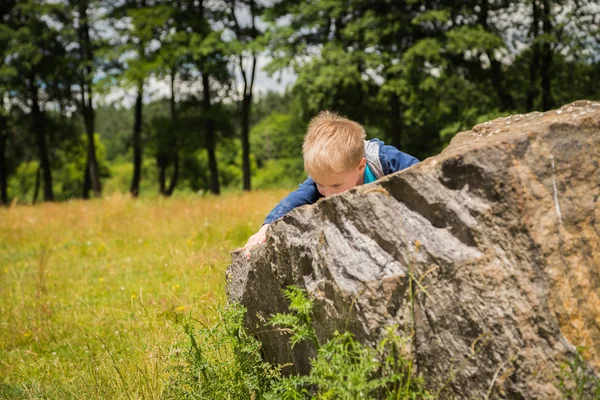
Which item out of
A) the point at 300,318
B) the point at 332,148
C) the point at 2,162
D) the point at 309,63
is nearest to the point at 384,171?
the point at 332,148

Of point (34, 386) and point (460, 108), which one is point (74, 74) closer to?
point (460, 108)

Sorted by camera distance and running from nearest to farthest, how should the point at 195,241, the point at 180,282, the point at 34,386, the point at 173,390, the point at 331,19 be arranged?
the point at 173,390 < the point at 34,386 < the point at 180,282 < the point at 195,241 < the point at 331,19

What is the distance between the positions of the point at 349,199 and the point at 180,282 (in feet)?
12.3

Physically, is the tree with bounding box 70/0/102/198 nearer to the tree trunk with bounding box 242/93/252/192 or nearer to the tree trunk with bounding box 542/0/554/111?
the tree trunk with bounding box 242/93/252/192

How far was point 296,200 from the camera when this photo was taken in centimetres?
313

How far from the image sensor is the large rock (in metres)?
1.91

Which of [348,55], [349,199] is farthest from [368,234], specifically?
[348,55]

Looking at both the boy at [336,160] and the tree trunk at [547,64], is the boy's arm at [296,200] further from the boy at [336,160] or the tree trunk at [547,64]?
the tree trunk at [547,64]

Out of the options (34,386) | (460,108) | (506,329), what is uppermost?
(460,108)

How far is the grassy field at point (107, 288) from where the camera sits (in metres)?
3.29

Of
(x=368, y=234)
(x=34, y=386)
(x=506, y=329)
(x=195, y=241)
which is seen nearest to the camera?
(x=506, y=329)

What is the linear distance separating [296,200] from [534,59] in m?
17.1

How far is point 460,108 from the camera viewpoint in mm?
17609

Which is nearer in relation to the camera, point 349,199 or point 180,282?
point 349,199
